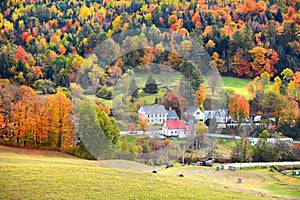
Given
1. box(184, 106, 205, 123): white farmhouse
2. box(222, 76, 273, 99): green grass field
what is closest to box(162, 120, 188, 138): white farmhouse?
box(184, 106, 205, 123): white farmhouse

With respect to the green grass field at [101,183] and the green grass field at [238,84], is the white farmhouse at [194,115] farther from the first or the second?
the green grass field at [101,183]

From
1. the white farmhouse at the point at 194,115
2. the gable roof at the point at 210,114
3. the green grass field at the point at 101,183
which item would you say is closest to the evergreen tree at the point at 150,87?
the white farmhouse at the point at 194,115

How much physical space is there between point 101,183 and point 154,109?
12.0 meters

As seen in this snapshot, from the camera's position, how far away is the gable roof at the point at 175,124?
28998mm

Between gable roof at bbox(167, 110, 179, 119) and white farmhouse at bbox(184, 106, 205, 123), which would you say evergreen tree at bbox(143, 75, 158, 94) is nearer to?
gable roof at bbox(167, 110, 179, 119)

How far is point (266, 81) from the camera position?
129 ft

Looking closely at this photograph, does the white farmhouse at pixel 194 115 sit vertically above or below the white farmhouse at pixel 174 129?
above

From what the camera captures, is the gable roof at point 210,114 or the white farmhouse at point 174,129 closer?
the white farmhouse at point 174,129

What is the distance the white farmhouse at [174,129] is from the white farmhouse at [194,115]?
1415 mm

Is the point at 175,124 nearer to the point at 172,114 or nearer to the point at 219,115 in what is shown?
the point at 172,114

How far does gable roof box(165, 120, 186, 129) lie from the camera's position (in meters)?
29.0

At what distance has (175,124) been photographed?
2920cm

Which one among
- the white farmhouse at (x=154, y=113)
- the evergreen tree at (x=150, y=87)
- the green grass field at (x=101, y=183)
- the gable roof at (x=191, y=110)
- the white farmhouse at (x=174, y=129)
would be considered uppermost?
the evergreen tree at (x=150, y=87)

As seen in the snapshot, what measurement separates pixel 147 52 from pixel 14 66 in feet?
32.5
